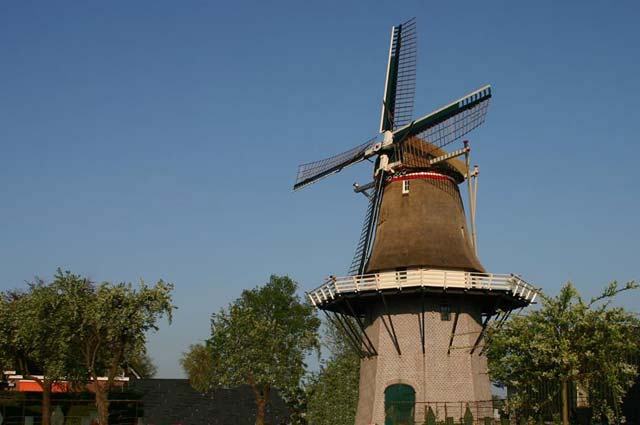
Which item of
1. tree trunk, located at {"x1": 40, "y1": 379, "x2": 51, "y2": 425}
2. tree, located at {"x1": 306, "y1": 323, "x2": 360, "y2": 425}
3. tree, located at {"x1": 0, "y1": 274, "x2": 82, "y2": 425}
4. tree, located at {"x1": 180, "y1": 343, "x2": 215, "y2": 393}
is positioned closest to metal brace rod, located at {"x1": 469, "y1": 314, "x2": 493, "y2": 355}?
tree, located at {"x1": 306, "y1": 323, "x2": 360, "y2": 425}

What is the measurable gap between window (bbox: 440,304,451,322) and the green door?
3.84 m

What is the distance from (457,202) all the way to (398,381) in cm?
1016

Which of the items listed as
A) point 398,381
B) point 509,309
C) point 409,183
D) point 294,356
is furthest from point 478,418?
point 294,356

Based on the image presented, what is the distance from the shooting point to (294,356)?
63.9 metres

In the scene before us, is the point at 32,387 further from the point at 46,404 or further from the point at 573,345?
the point at 573,345

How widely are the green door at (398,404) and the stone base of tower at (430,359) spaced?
0.66ft

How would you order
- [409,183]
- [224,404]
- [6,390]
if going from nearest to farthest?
[409,183] → [6,390] → [224,404]

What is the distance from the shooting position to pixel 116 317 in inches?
1681

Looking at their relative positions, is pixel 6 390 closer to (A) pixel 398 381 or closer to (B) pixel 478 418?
(A) pixel 398 381

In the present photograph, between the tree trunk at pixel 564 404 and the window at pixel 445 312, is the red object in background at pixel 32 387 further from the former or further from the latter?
the tree trunk at pixel 564 404

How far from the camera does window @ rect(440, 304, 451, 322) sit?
1490 inches

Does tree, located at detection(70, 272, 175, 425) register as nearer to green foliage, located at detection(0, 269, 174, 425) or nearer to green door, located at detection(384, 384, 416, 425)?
green foliage, located at detection(0, 269, 174, 425)

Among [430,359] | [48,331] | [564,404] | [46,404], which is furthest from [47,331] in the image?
[564,404]

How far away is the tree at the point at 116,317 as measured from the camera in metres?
42.5
